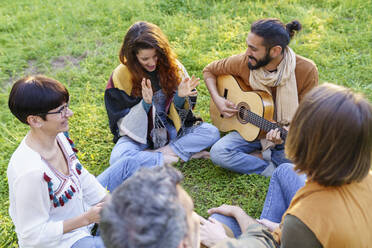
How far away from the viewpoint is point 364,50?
4.68 meters

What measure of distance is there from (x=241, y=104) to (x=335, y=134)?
199cm

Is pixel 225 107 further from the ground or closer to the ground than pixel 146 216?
closer to the ground

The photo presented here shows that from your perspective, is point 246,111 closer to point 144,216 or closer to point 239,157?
point 239,157

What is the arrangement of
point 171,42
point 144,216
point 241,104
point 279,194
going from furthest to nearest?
point 171,42 < point 241,104 < point 279,194 < point 144,216

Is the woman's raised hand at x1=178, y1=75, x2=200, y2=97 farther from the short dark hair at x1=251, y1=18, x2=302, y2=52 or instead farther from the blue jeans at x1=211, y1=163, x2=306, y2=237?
the blue jeans at x1=211, y1=163, x2=306, y2=237

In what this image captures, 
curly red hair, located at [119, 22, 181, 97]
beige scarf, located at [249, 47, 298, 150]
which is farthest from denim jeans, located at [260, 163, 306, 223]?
curly red hair, located at [119, 22, 181, 97]

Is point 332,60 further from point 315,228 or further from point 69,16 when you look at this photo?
point 69,16

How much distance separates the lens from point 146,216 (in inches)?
42.3

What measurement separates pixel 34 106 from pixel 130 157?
1.08m

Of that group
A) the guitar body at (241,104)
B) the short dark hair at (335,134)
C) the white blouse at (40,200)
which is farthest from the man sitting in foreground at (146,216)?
the guitar body at (241,104)

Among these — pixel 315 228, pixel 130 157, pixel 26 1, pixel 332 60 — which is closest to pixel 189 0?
pixel 332 60

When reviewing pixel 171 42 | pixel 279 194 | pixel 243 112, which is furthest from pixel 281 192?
pixel 171 42

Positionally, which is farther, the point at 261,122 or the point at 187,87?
the point at 187,87

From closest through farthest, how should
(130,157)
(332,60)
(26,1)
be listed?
1. (130,157)
2. (332,60)
3. (26,1)
